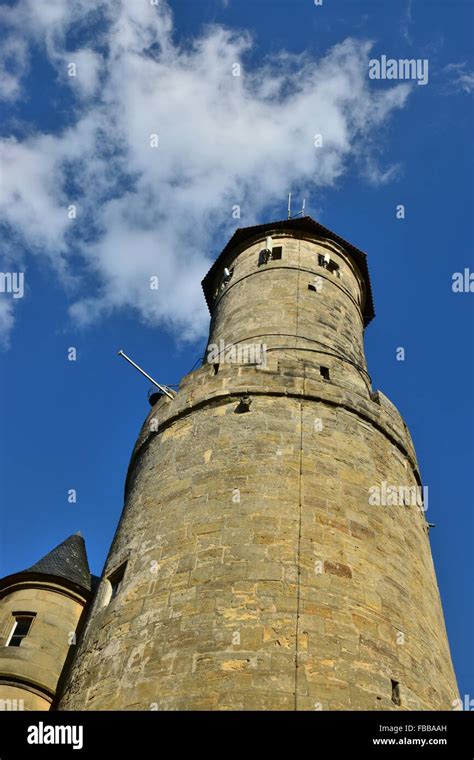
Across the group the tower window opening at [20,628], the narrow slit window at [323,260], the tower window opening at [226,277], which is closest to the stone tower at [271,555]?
the tower window opening at [20,628]

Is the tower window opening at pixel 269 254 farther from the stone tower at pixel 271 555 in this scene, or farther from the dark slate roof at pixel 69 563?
the dark slate roof at pixel 69 563

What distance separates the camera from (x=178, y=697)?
286 inches

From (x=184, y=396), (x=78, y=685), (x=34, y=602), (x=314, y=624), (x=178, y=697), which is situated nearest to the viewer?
(x=178, y=697)

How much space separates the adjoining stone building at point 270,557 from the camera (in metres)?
7.49

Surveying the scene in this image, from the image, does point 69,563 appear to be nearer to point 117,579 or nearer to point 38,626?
point 38,626

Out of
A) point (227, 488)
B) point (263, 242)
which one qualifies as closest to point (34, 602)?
point (227, 488)

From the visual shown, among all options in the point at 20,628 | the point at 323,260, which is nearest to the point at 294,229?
the point at 323,260

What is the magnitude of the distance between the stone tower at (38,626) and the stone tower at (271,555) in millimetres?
2888

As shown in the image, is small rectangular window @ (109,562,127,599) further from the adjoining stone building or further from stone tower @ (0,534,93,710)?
stone tower @ (0,534,93,710)

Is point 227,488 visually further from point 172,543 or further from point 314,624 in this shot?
point 314,624

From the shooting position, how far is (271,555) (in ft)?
27.8

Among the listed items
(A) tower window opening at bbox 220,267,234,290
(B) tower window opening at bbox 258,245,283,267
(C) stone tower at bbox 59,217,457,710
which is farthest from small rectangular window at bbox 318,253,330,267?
(C) stone tower at bbox 59,217,457,710

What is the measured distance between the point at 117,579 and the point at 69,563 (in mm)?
5467
